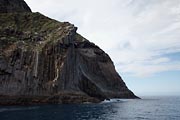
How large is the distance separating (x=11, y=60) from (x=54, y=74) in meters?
17.5

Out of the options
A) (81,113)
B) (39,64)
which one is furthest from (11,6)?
(81,113)

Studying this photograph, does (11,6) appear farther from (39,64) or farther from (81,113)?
(81,113)

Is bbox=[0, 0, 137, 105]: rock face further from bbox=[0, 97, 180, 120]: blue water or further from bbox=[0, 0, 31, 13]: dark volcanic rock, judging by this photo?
bbox=[0, 0, 31, 13]: dark volcanic rock

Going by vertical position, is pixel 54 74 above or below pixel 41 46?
below

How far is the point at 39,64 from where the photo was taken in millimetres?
128875

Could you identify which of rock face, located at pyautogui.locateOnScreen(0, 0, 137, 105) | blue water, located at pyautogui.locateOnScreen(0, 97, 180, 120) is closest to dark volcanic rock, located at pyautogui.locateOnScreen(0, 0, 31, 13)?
rock face, located at pyautogui.locateOnScreen(0, 0, 137, 105)

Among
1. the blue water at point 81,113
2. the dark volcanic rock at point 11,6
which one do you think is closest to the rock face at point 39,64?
the blue water at point 81,113

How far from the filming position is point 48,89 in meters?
125

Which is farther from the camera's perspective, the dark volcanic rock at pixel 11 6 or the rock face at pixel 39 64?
the dark volcanic rock at pixel 11 6

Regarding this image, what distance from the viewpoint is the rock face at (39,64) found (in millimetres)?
121688

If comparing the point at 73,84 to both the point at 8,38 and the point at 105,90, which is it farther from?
the point at 105,90

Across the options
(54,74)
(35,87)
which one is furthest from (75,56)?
(35,87)

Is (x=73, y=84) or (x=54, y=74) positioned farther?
(x=73, y=84)

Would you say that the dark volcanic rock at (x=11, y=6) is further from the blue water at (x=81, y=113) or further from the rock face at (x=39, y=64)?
the blue water at (x=81, y=113)
